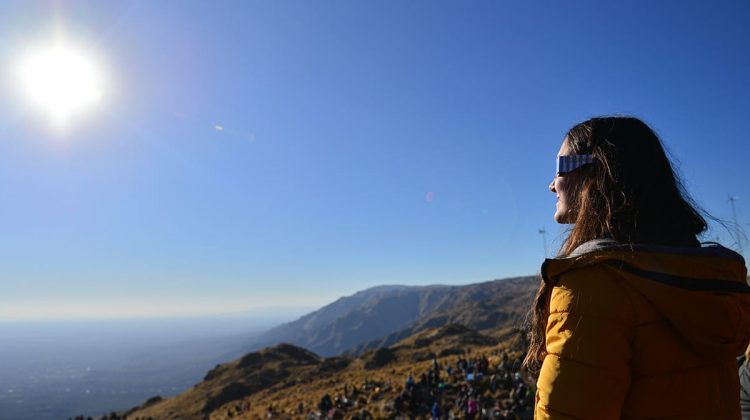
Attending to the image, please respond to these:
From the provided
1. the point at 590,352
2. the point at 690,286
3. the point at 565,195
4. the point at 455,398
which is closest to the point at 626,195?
the point at 565,195

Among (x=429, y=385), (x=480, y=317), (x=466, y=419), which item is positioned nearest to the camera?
(x=466, y=419)

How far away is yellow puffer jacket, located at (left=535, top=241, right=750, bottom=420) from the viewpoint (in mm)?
1698

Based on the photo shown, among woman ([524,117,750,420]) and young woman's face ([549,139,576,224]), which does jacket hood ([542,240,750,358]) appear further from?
young woman's face ([549,139,576,224])

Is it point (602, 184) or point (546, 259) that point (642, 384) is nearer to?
point (546, 259)

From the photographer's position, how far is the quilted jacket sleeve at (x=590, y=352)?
167 centimetres

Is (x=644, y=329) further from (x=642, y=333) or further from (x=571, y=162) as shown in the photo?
(x=571, y=162)

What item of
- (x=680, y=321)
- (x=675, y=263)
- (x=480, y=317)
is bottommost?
(x=480, y=317)

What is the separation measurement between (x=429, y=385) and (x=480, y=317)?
434 feet

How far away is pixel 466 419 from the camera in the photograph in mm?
16750

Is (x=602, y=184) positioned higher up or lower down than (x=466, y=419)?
higher up

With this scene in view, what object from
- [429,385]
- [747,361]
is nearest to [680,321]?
[747,361]

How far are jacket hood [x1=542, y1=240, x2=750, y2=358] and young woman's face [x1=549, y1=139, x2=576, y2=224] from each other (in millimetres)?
486

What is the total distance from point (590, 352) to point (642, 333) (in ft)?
0.88

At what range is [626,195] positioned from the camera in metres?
2.15
